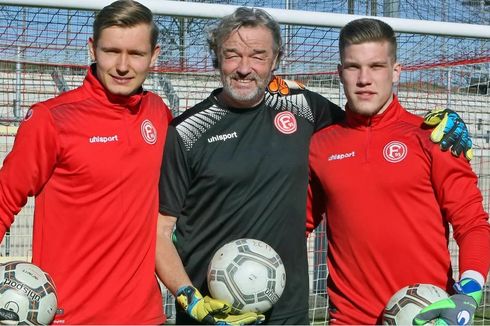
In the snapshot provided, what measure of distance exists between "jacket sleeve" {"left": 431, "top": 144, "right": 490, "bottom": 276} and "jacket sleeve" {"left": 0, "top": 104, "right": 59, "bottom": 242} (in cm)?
179

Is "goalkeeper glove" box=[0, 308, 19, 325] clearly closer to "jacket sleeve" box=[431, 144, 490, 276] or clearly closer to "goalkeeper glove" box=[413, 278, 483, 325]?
"goalkeeper glove" box=[413, 278, 483, 325]

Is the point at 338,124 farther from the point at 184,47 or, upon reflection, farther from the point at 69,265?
the point at 184,47

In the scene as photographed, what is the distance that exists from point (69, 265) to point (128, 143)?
2.12ft

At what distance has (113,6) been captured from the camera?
3.97m

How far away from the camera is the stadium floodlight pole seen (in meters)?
5.18

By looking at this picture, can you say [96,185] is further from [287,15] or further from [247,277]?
[287,15]

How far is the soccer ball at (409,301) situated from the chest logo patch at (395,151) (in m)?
0.62

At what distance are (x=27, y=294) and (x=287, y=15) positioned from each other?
2.86 metres

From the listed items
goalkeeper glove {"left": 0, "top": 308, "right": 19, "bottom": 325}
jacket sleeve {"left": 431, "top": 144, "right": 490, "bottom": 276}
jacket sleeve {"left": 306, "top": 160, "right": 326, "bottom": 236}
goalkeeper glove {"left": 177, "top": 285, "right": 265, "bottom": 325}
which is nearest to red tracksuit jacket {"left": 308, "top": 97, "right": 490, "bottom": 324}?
jacket sleeve {"left": 431, "top": 144, "right": 490, "bottom": 276}

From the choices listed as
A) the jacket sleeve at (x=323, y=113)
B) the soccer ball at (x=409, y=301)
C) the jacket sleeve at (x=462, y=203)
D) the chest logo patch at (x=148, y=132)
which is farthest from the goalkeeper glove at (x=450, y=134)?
the chest logo patch at (x=148, y=132)

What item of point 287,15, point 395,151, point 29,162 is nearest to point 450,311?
point 395,151

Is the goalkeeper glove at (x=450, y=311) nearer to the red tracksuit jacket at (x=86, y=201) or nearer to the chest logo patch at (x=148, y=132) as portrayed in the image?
the red tracksuit jacket at (x=86, y=201)

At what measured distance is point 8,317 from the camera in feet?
11.4

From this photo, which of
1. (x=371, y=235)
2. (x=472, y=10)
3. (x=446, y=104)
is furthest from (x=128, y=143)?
(x=472, y=10)
